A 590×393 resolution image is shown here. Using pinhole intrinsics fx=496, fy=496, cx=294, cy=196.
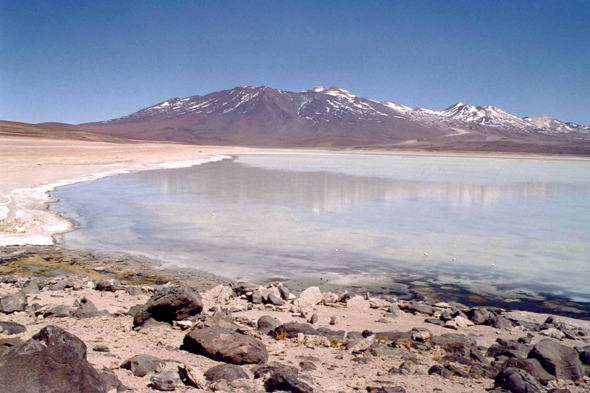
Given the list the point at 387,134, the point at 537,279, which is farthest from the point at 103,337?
the point at 387,134

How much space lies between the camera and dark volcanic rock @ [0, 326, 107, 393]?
276 cm

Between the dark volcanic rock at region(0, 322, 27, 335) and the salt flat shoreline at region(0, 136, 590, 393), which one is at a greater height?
the dark volcanic rock at region(0, 322, 27, 335)

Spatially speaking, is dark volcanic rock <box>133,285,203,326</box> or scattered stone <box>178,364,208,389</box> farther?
dark volcanic rock <box>133,285,203,326</box>

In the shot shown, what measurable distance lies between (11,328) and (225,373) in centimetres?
184

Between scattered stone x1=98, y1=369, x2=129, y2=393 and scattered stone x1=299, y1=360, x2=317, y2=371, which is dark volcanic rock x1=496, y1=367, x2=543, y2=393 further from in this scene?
scattered stone x1=98, y1=369, x2=129, y2=393

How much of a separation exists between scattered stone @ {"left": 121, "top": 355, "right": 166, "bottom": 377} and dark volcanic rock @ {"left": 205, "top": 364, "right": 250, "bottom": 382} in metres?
0.35

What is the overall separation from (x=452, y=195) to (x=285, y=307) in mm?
12187

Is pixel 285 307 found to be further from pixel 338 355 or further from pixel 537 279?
pixel 537 279

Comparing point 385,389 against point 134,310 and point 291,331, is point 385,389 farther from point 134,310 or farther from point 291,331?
point 134,310

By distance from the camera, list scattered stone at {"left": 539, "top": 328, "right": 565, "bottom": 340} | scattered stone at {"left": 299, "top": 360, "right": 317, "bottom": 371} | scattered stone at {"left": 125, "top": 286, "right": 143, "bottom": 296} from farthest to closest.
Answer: scattered stone at {"left": 125, "top": 286, "right": 143, "bottom": 296} < scattered stone at {"left": 539, "top": 328, "right": 565, "bottom": 340} < scattered stone at {"left": 299, "top": 360, "right": 317, "bottom": 371}

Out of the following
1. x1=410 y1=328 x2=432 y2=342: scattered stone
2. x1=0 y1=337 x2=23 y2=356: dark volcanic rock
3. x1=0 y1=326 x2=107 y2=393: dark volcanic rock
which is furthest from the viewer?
x1=410 y1=328 x2=432 y2=342: scattered stone

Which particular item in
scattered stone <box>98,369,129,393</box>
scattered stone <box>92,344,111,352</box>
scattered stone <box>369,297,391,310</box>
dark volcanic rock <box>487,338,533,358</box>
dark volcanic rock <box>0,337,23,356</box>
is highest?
dark volcanic rock <box>0,337,23,356</box>

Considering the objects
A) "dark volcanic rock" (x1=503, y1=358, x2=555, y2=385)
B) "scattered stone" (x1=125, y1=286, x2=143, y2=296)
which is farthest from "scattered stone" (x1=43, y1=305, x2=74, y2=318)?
"dark volcanic rock" (x1=503, y1=358, x2=555, y2=385)

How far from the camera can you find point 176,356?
372 cm
